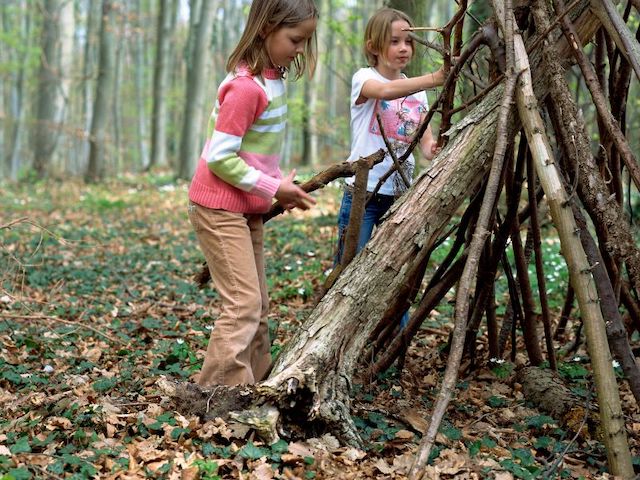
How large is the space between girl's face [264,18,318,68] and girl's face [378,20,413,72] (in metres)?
0.73

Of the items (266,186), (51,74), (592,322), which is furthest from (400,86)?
(51,74)

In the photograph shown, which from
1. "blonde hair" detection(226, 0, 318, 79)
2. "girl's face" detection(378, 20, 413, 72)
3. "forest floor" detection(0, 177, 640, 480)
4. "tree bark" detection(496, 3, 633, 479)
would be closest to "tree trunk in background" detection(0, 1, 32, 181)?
"forest floor" detection(0, 177, 640, 480)

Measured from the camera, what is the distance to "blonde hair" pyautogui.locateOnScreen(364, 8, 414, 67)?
3511 millimetres

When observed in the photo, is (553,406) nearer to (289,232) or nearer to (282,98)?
(282,98)

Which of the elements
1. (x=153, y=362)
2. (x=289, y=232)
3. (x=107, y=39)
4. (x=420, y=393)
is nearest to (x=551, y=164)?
(x=420, y=393)

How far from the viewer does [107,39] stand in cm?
1543

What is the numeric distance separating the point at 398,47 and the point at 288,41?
0.86 metres

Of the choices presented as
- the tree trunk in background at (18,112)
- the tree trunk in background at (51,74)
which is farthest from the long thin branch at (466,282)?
the tree trunk in background at (18,112)

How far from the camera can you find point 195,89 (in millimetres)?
15008

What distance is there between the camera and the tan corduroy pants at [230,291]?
116 inches

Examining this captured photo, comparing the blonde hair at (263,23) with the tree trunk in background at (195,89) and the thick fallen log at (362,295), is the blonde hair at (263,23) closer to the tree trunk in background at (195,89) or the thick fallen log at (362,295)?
the thick fallen log at (362,295)

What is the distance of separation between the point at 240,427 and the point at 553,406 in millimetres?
1589

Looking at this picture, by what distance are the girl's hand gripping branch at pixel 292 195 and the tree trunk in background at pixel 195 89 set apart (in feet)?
40.0

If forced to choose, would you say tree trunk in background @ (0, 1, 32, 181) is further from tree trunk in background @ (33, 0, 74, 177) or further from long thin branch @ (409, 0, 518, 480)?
long thin branch @ (409, 0, 518, 480)
